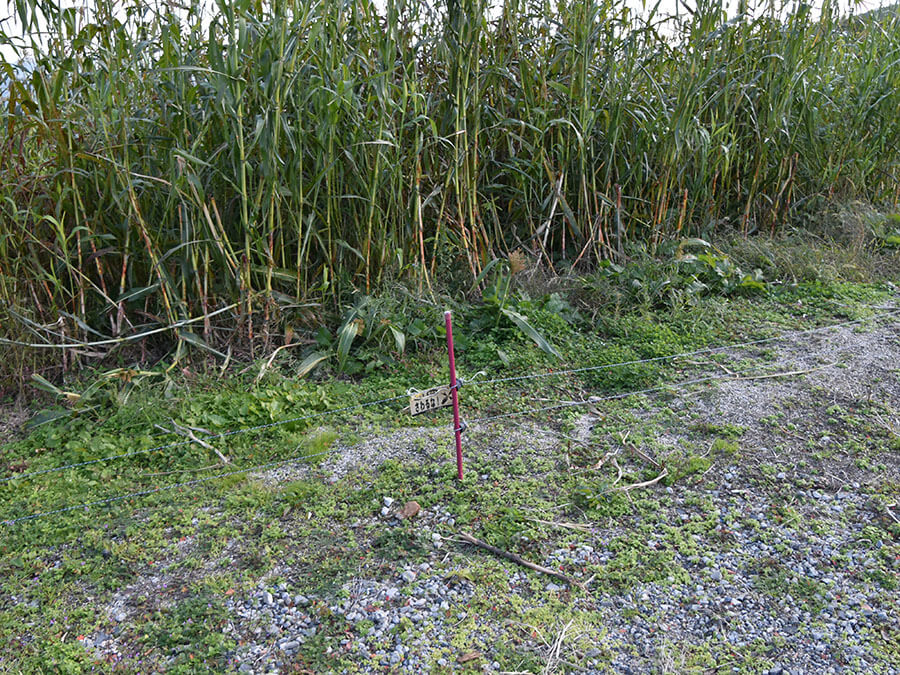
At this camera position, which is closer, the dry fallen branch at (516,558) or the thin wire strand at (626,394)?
the dry fallen branch at (516,558)

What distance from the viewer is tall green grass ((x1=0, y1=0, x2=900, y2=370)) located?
300 cm

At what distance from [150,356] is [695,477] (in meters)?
2.35

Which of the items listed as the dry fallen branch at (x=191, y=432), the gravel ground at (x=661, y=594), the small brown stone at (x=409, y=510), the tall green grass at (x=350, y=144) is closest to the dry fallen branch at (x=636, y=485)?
the gravel ground at (x=661, y=594)

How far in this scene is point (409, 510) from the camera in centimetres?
238

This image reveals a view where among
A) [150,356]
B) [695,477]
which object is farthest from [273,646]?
[150,356]

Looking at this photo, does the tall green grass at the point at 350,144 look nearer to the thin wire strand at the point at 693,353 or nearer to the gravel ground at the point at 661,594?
the thin wire strand at the point at 693,353

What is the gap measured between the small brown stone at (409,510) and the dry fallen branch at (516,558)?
7.3 inches

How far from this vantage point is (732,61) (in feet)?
14.4

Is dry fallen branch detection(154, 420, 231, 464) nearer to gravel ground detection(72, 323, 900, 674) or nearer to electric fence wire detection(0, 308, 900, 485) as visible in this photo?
electric fence wire detection(0, 308, 900, 485)

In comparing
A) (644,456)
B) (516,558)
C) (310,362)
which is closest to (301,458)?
(310,362)

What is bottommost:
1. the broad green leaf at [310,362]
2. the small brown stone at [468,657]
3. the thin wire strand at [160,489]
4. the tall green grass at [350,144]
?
the small brown stone at [468,657]

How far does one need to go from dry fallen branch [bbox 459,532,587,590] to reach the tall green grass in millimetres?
1518

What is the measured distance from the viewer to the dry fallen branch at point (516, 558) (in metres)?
2.08

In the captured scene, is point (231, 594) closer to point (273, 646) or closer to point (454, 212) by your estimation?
point (273, 646)
